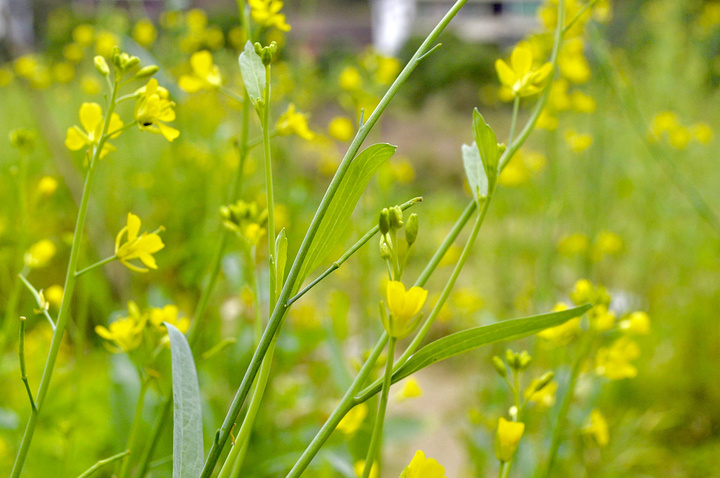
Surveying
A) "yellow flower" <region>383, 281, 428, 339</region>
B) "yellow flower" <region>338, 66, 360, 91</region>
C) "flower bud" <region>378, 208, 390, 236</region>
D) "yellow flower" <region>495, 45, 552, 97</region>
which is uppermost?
"yellow flower" <region>495, 45, 552, 97</region>

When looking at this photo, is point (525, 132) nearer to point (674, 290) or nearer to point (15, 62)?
point (15, 62)

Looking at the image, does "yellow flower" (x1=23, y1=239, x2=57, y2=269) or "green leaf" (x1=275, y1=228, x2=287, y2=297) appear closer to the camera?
"green leaf" (x1=275, y1=228, x2=287, y2=297)

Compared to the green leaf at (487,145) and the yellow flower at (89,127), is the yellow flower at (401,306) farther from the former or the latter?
the yellow flower at (89,127)

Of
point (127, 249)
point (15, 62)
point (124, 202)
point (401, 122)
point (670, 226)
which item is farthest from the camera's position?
point (401, 122)

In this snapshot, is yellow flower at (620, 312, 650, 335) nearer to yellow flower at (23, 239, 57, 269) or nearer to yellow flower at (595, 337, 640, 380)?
yellow flower at (595, 337, 640, 380)

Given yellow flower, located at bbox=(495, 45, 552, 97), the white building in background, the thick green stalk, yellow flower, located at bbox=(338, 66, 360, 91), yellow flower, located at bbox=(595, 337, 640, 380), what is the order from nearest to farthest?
the thick green stalk, yellow flower, located at bbox=(495, 45, 552, 97), yellow flower, located at bbox=(595, 337, 640, 380), yellow flower, located at bbox=(338, 66, 360, 91), the white building in background

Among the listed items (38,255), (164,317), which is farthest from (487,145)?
(38,255)

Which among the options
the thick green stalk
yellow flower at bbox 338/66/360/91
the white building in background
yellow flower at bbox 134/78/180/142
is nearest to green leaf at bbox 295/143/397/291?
the thick green stalk

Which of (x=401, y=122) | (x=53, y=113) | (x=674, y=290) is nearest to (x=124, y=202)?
(x=53, y=113)
